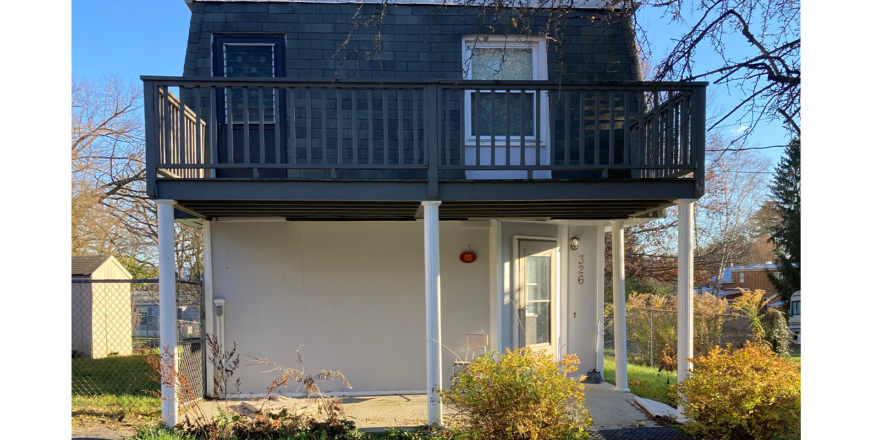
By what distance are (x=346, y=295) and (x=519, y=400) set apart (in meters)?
3.17

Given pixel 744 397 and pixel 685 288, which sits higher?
pixel 685 288

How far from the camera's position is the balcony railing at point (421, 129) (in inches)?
207

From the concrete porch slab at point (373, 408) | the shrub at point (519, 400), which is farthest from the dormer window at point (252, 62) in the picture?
the shrub at point (519, 400)

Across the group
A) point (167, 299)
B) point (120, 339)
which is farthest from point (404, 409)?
point (120, 339)

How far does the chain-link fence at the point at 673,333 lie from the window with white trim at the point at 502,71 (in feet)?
17.8

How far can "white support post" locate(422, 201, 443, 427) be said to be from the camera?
17.8 feet

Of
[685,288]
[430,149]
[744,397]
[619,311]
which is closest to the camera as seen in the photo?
[744,397]

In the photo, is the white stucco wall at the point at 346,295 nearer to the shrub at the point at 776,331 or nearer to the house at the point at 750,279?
the shrub at the point at 776,331

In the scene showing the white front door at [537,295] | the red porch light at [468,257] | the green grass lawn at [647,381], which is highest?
the red porch light at [468,257]

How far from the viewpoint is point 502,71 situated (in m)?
7.40

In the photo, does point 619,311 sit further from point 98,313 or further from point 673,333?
point 98,313

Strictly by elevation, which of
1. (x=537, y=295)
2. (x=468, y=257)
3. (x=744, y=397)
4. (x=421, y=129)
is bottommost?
(x=744, y=397)

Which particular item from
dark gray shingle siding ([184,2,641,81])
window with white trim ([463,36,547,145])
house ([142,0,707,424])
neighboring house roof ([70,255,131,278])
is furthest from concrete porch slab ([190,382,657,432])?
neighboring house roof ([70,255,131,278])
